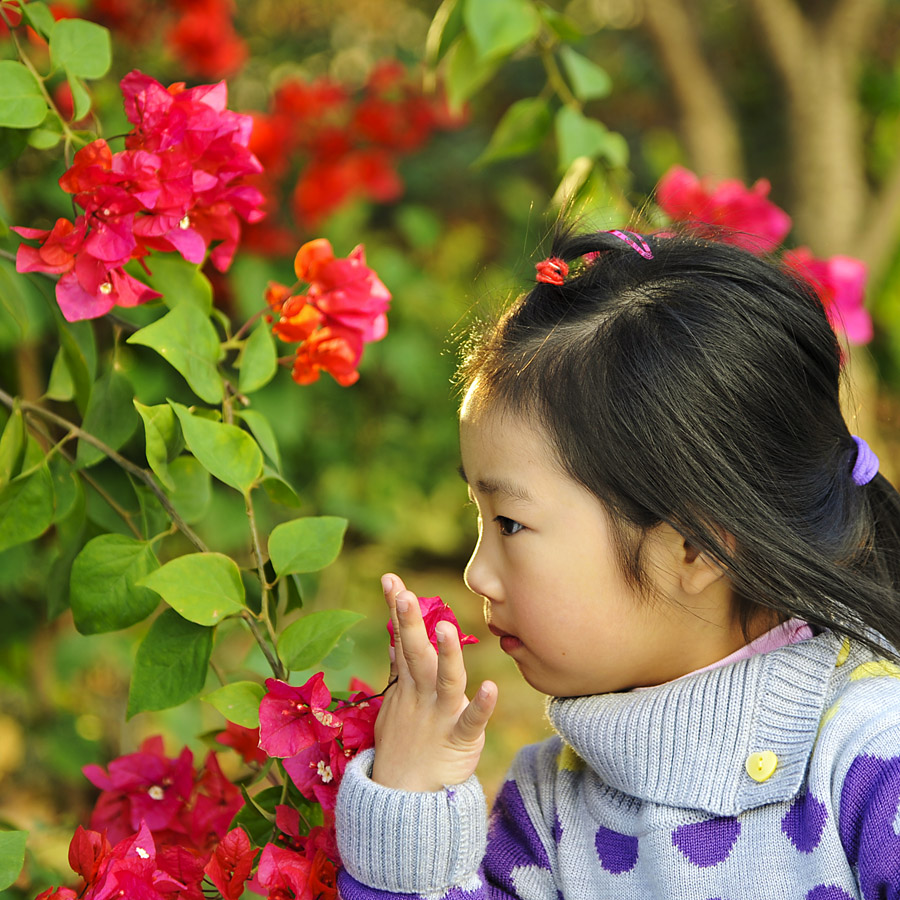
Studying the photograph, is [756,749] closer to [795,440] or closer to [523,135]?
[795,440]

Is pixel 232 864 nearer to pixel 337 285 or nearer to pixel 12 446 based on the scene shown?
pixel 12 446

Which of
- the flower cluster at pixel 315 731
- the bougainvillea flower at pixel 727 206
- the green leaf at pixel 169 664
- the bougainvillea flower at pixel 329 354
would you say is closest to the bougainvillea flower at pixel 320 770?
the flower cluster at pixel 315 731

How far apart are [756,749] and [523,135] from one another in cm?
80

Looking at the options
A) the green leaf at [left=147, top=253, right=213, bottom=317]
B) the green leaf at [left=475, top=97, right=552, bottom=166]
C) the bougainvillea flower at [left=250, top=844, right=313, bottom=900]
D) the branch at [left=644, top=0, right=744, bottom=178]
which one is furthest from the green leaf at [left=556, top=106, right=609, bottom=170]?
the branch at [left=644, top=0, right=744, bottom=178]

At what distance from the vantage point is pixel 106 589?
31.5 inches

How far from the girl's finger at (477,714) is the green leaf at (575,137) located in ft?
2.54

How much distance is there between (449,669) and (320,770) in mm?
158

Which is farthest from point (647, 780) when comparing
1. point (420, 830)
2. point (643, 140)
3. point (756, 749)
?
point (643, 140)

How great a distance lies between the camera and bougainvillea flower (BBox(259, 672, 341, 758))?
30.4 inches

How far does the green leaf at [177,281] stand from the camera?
0.89 meters

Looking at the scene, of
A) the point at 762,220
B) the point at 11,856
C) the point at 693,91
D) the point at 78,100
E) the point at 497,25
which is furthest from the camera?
the point at 693,91

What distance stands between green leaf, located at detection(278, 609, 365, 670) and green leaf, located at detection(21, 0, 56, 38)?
53cm

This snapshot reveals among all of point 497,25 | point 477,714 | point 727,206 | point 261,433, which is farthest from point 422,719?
point 727,206

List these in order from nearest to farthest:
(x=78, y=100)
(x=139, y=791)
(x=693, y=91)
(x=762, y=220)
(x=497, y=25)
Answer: (x=78, y=100) < (x=139, y=791) < (x=497, y=25) < (x=762, y=220) < (x=693, y=91)
